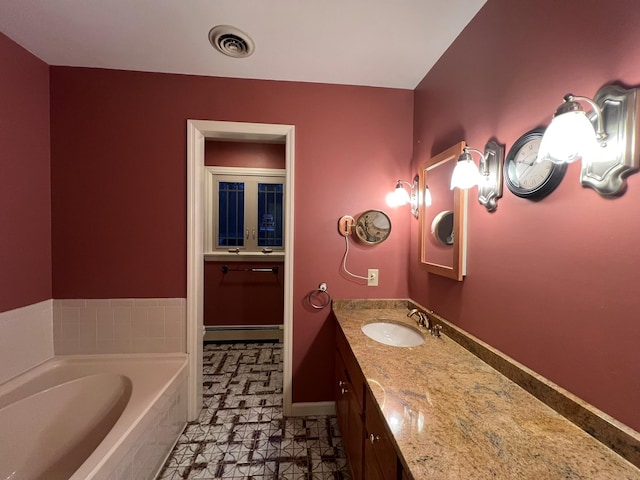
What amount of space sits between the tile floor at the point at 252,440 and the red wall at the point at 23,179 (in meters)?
1.38

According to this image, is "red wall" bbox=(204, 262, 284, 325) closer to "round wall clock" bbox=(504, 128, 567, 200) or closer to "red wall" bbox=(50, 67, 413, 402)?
"red wall" bbox=(50, 67, 413, 402)

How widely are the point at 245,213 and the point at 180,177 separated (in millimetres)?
1457

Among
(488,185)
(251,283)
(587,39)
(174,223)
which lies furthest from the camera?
(251,283)

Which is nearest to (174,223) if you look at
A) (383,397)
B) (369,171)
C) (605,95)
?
(369,171)

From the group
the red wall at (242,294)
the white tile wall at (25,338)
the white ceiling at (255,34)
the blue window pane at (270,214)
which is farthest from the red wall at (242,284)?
the white tile wall at (25,338)

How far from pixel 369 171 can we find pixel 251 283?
2.04 meters

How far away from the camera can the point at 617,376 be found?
68cm

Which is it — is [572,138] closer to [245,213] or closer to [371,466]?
[371,466]

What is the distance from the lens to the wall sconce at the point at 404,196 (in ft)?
5.81

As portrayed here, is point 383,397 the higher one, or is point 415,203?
point 415,203

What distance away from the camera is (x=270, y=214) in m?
3.24

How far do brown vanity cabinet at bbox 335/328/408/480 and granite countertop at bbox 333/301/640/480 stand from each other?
9 cm

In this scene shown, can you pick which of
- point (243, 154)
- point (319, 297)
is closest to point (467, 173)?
point (319, 297)

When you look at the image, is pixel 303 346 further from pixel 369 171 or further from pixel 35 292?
pixel 35 292
